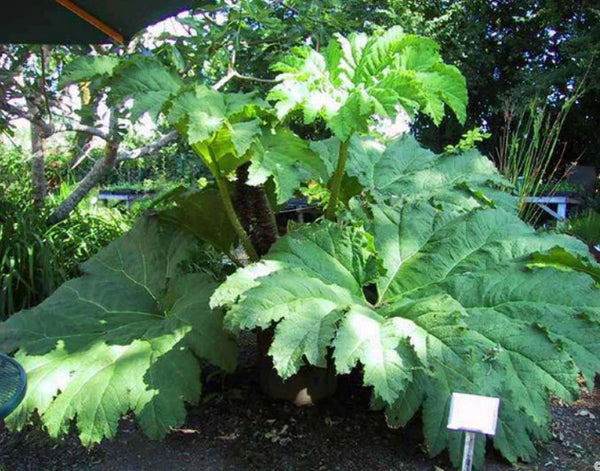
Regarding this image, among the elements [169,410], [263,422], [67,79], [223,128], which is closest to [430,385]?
[263,422]

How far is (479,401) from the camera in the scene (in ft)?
4.60

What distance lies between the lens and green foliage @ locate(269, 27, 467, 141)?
1.88 meters

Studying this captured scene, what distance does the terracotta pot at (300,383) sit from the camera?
236cm

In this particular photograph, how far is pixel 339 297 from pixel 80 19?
1914mm

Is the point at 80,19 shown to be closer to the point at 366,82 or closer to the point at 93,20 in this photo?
the point at 93,20

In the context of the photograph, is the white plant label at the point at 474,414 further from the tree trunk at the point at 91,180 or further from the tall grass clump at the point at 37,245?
the tree trunk at the point at 91,180

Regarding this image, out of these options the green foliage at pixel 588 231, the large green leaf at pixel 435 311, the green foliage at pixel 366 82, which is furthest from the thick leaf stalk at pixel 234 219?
the green foliage at pixel 588 231

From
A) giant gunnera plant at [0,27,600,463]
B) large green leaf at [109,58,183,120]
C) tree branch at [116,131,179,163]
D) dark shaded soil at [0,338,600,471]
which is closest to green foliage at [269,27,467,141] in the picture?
giant gunnera plant at [0,27,600,463]

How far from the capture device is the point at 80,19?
8.95ft

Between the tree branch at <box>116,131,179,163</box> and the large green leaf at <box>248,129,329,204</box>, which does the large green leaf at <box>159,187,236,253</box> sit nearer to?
the large green leaf at <box>248,129,329,204</box>

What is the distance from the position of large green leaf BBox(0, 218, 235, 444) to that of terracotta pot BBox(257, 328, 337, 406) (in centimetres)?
36

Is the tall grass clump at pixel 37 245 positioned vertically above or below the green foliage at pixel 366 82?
below

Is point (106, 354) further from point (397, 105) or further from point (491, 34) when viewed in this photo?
point (491, 34)

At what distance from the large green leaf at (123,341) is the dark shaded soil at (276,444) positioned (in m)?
0.20
